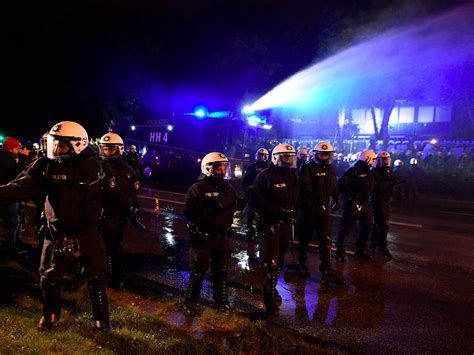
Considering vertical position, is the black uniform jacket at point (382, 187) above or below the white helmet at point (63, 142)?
below

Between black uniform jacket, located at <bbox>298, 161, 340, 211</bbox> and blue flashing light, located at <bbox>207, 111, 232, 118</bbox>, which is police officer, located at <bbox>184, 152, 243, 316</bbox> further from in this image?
blue flashing light, located at <bbox>207, 111, 232, 118</bbox>

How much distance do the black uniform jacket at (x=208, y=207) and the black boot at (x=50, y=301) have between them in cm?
145

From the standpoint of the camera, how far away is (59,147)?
3818 millimetres

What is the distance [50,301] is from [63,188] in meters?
1.05

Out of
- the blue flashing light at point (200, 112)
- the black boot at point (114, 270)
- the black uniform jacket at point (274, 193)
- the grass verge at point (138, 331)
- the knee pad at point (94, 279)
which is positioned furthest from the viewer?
the blue flashing light at point (200, 112)

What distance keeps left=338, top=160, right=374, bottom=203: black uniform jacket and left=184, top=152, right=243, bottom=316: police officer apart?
315 cm

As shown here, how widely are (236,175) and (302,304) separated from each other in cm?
1178

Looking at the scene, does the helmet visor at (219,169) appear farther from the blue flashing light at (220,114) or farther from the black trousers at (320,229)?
the blue flashing light at (220,114)

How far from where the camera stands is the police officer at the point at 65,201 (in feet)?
12.5

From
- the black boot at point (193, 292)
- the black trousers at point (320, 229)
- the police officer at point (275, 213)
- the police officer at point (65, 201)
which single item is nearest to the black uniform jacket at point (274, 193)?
the police officer at point (275, 213)

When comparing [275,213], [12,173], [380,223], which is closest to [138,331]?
[275,213]

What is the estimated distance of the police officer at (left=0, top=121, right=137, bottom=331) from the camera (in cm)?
382

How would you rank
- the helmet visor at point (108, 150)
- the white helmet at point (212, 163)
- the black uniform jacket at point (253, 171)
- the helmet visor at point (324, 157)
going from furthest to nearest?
the black uniform jacket at point (253, 171), the helmet visor at point (324, 157), the helmet visor at point (108, 150), the white helmet at point (212, 163)

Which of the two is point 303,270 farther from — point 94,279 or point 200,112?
point 200,112
